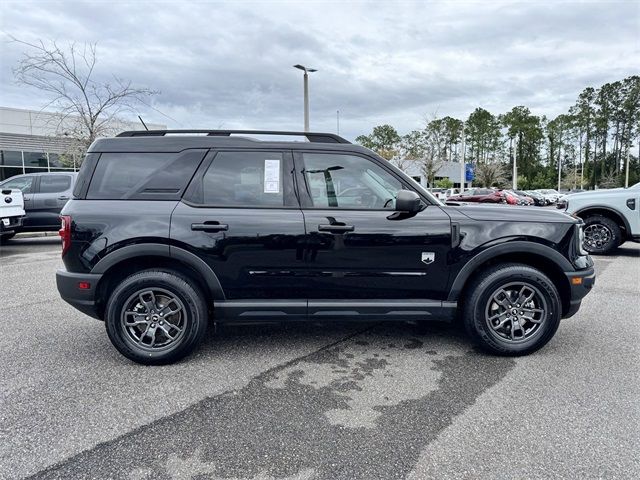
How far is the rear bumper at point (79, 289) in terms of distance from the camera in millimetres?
3521

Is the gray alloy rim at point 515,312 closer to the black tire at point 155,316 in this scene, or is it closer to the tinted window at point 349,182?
the tinted window at point 349,182

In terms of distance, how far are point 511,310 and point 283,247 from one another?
80.0 inches

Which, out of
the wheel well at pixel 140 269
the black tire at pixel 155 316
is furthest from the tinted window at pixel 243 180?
the black tire at pixel 155 316

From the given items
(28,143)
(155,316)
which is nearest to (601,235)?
(155,316)

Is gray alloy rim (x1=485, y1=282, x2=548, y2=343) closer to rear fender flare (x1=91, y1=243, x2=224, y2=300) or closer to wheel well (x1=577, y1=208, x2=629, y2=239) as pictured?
rear fender flare (x1=91, y1=243, x2=224, y2=300)

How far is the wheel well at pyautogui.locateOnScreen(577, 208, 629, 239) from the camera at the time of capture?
878 centimetres

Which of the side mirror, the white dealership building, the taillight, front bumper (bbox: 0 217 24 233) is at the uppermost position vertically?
the white dealership building

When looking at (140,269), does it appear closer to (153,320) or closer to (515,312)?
(153,320)

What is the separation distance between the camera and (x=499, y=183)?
6444 cm

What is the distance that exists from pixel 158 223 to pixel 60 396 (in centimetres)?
143

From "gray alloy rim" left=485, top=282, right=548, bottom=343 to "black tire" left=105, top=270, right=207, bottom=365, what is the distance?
8.12 feet

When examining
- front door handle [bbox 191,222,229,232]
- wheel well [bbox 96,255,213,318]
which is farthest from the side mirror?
wheel well [bbox 96,255,213,318]

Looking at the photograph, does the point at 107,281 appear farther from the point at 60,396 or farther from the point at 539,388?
the point at 539,388

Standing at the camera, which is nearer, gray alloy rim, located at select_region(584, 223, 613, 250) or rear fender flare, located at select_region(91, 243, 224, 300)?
rear fender flare, located at select_region(91, 243, 224, 300)
